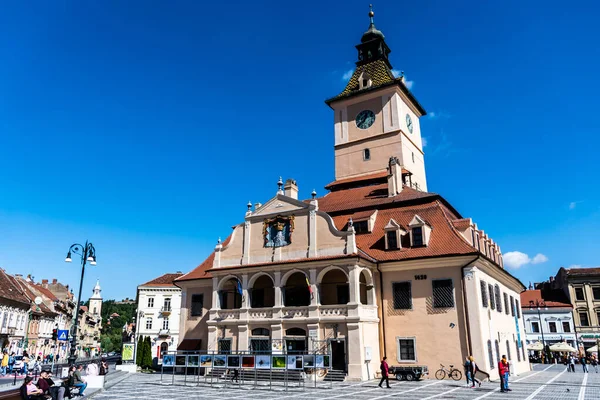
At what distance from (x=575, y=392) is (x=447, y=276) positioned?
947cm

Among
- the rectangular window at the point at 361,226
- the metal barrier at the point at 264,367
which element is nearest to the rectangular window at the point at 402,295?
the rectangular window at the point at 361,226

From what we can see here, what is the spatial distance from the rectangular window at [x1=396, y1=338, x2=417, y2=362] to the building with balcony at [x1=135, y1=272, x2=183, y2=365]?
42092 millimetres

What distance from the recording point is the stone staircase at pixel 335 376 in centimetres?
2829

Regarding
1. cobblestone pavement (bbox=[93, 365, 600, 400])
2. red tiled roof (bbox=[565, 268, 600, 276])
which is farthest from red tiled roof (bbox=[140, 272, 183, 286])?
red tiled roof (bbox=[565, 268, 600, 276])

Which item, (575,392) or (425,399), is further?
(575,392)

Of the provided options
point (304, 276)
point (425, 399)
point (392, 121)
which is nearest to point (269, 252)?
point (304, 276)

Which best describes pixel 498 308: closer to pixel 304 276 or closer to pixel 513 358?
pixel 513 358

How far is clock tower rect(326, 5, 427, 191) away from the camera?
45.3m

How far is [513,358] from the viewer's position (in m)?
35.7

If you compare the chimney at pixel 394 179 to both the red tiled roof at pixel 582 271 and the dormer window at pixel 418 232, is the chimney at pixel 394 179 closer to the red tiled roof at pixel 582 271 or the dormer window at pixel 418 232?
the dormer window at pixel 418 232

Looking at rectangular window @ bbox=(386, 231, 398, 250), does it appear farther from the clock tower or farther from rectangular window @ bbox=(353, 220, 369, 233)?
the clock tower

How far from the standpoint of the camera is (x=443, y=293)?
1178 inches

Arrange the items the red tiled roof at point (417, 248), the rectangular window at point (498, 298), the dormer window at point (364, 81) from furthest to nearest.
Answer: the dormer window at point (364, 81)
the rectangular window at point (498, 298)
the red tiled roof at point (417, 248)

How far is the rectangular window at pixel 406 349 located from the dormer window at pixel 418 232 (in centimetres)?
621
